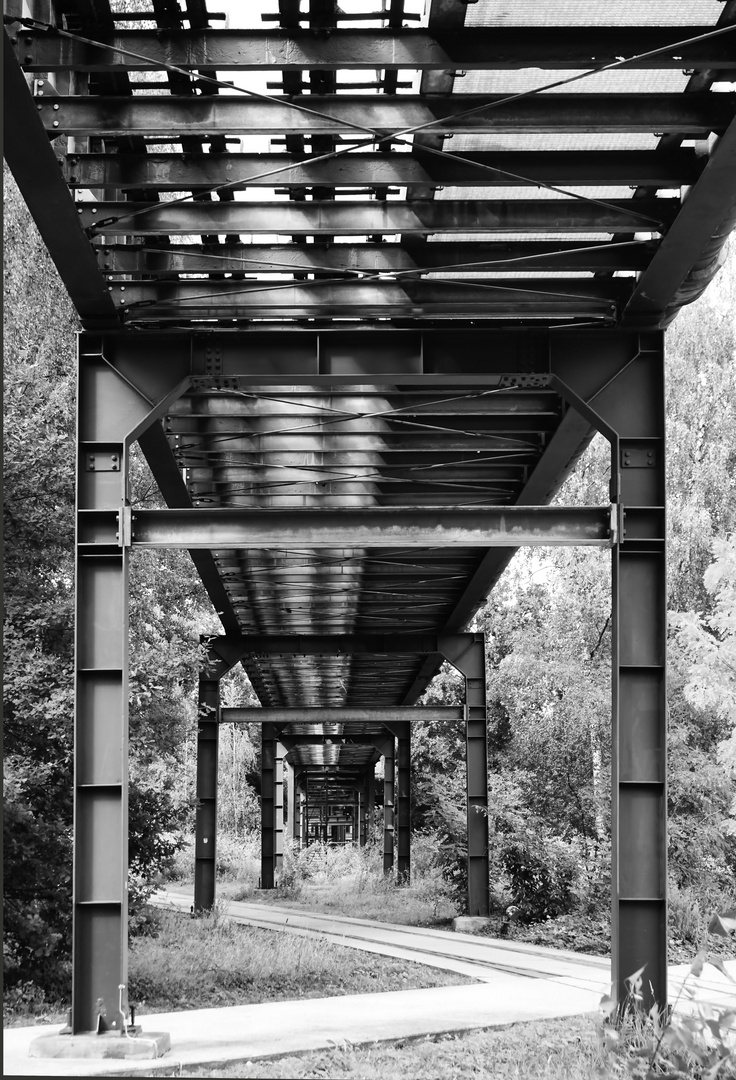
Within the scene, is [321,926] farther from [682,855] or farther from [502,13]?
[502,13]

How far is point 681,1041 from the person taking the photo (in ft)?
17.5

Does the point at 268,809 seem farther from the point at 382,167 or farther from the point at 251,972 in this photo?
the point at 382,167

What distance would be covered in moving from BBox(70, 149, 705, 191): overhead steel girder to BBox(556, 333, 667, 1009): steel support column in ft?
8.49

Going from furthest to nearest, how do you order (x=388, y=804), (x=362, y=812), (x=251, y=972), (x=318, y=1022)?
(x=362, y=812), (x=388, y=804), (x=251, y=972), (x=318, y=1022)

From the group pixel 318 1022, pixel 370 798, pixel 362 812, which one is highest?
pixel 318 1022

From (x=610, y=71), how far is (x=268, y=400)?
20.9 ft

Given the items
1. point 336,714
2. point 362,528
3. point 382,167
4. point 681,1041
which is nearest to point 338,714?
point 336,714

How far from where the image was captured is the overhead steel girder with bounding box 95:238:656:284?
1071 centimetres

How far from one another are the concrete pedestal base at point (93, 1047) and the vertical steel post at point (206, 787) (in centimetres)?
1368

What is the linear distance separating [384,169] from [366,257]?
5.15ft

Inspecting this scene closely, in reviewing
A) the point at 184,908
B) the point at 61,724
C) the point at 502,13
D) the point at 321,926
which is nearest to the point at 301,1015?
the point at 61,724

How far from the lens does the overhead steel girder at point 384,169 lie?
9.29 meters

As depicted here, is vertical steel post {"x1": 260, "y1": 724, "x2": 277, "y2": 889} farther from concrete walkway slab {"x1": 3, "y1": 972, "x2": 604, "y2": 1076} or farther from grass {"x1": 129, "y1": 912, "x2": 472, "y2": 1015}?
concrete walkway slab {"x1": 3, "y1": 972, "x2": 604, "y2": 1076}

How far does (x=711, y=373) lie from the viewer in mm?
27922
